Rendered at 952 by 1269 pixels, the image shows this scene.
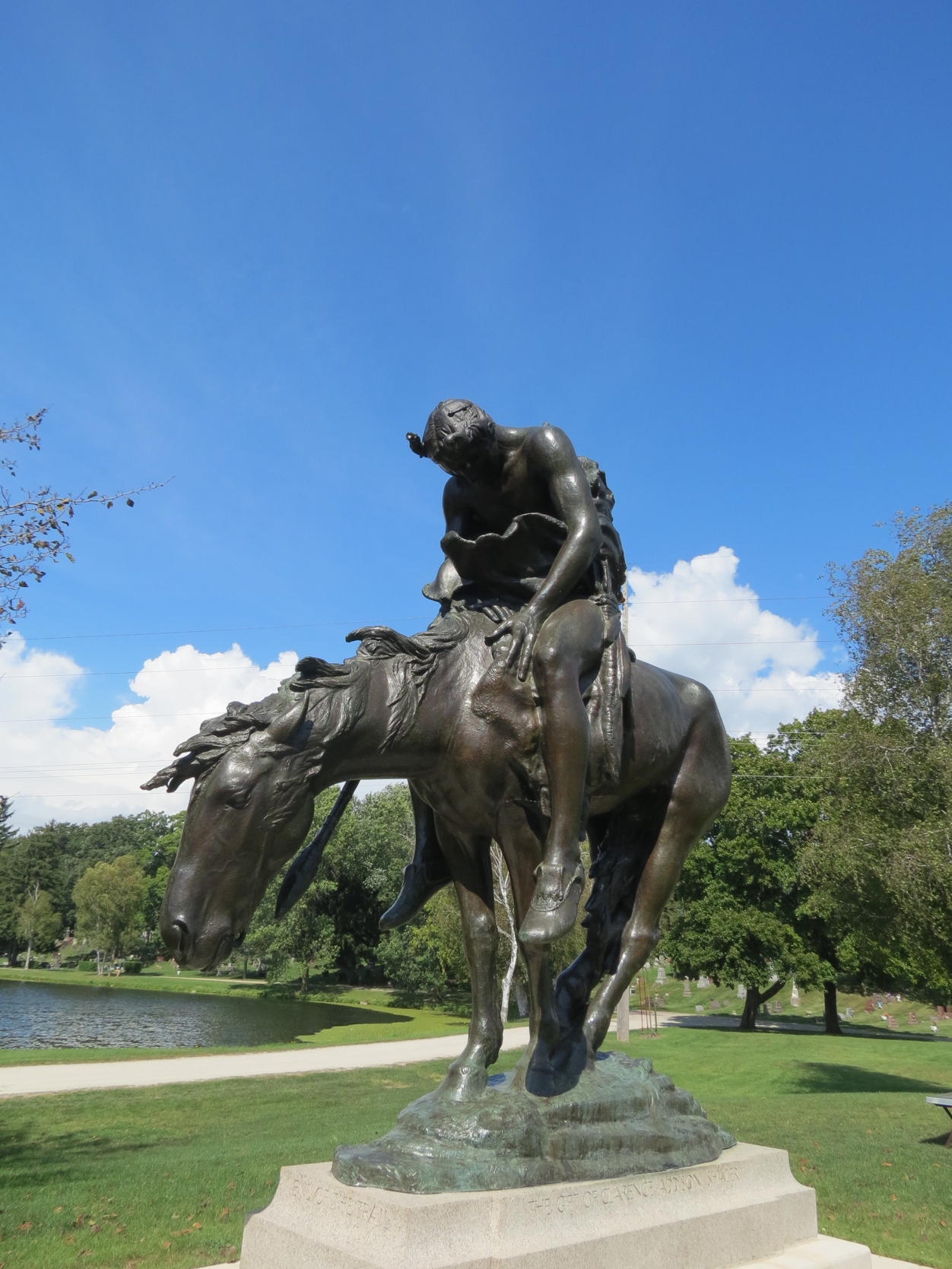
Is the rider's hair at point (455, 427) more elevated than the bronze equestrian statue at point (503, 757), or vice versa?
the rider's hair at point (455, 427)

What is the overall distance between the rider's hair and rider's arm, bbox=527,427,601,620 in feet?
0.79

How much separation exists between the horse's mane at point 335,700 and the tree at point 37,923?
73207 mm

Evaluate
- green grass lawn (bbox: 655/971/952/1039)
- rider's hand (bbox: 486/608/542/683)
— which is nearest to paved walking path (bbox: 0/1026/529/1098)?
rider's hand (bbox: 486/608/542/683)

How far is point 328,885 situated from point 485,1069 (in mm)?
35262

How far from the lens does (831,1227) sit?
23.5 feet

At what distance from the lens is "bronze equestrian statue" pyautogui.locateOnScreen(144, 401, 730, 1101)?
10.1 ft

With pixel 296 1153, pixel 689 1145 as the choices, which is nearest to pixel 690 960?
pixel 296 1153

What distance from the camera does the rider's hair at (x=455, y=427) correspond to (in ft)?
12.8

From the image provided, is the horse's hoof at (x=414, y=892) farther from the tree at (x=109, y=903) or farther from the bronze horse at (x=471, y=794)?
the tree at (x=109, y=903)

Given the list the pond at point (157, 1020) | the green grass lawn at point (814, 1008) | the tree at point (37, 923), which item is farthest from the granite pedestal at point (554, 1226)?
the tree at point (37, 923)

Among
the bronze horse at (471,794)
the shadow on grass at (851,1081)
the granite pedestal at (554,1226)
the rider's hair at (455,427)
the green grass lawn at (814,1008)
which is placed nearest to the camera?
the granite pedestal at (554,1226)

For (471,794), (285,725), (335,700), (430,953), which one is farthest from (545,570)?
(430,953)

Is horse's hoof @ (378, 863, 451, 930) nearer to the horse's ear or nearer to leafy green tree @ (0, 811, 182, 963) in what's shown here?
the horse's ear

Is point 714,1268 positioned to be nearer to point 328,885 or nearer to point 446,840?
point 446,840
